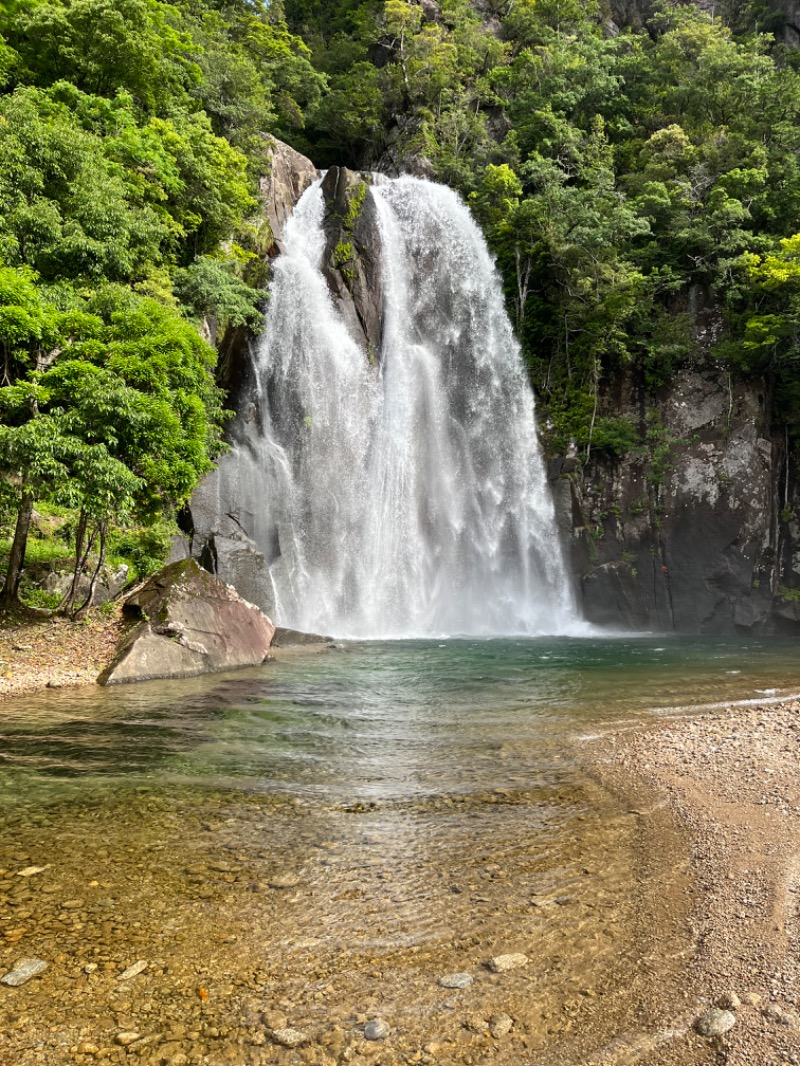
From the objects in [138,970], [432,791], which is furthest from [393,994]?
[432,791]

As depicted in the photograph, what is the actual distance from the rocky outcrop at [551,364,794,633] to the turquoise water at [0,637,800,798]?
29.2 feet

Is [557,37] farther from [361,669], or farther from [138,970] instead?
[138,970]

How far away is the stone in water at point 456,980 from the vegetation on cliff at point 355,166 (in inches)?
376

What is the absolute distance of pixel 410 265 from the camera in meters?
25.8

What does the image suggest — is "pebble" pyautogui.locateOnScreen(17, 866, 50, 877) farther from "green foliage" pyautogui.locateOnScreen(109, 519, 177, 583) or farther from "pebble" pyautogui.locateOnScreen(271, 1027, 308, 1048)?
"green foliage" pyautogui.locateOnScreen(109, 519, 177, 583)

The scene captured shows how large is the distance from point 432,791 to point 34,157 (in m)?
15.5

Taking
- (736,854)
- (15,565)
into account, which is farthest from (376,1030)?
(15,565)

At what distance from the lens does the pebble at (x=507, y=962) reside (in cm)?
323

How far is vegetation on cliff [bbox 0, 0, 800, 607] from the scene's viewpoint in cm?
1186

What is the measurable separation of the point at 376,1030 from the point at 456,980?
50 cm

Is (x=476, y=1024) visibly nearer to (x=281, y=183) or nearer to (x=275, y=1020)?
(x=275, y=1020)

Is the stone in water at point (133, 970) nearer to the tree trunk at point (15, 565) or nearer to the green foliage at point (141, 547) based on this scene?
the tree trunk at point (15, 565)

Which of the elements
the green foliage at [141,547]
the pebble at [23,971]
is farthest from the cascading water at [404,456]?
the pebble at [23,971]

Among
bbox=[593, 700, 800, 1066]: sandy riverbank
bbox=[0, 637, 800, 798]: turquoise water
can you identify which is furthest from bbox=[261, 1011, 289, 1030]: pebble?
bbox=[0, 637, 800, 798]: turquoise water
